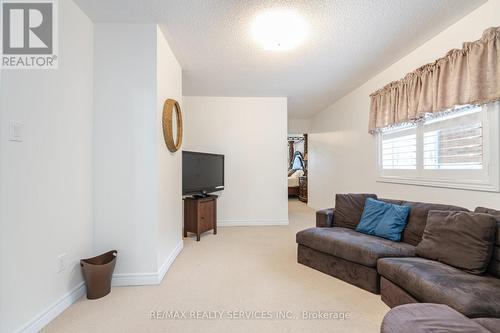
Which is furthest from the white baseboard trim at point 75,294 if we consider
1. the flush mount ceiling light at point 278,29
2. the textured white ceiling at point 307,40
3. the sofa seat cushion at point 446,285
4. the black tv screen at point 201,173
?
the flush mount ceiling light at point 278,29

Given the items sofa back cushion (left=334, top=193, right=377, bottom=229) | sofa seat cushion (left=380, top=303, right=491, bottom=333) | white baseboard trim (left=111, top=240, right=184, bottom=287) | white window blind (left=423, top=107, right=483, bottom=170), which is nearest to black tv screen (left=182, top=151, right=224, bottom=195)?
white baseboard trim (left=111, top=240, right=184, bottom=287)

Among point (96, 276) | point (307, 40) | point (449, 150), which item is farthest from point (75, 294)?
point (449, 150)

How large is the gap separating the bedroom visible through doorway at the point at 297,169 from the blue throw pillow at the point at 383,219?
4.68m

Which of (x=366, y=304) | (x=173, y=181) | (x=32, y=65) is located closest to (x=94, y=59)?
(x=32, y=65)

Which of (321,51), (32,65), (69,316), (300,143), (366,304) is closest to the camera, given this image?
(32,65)

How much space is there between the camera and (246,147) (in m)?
4.60

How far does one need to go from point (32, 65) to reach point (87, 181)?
985 millimetres

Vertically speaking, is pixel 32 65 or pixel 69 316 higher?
pixel 32 65

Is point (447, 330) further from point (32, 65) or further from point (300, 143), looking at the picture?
point (300, 143)

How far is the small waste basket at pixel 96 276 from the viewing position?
1.92m

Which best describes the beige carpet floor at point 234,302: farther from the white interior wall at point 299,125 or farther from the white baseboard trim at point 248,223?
the white interior wall at point 299,125

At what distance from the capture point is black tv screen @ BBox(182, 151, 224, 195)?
344cm

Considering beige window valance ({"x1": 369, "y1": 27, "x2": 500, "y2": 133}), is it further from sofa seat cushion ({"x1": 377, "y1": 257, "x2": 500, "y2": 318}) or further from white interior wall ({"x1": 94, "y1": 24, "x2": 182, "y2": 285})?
white interior wall ({"x1": 94, "y1": 24, "x2": 182, "y2": 285})

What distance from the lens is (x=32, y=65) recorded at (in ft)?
5.21
